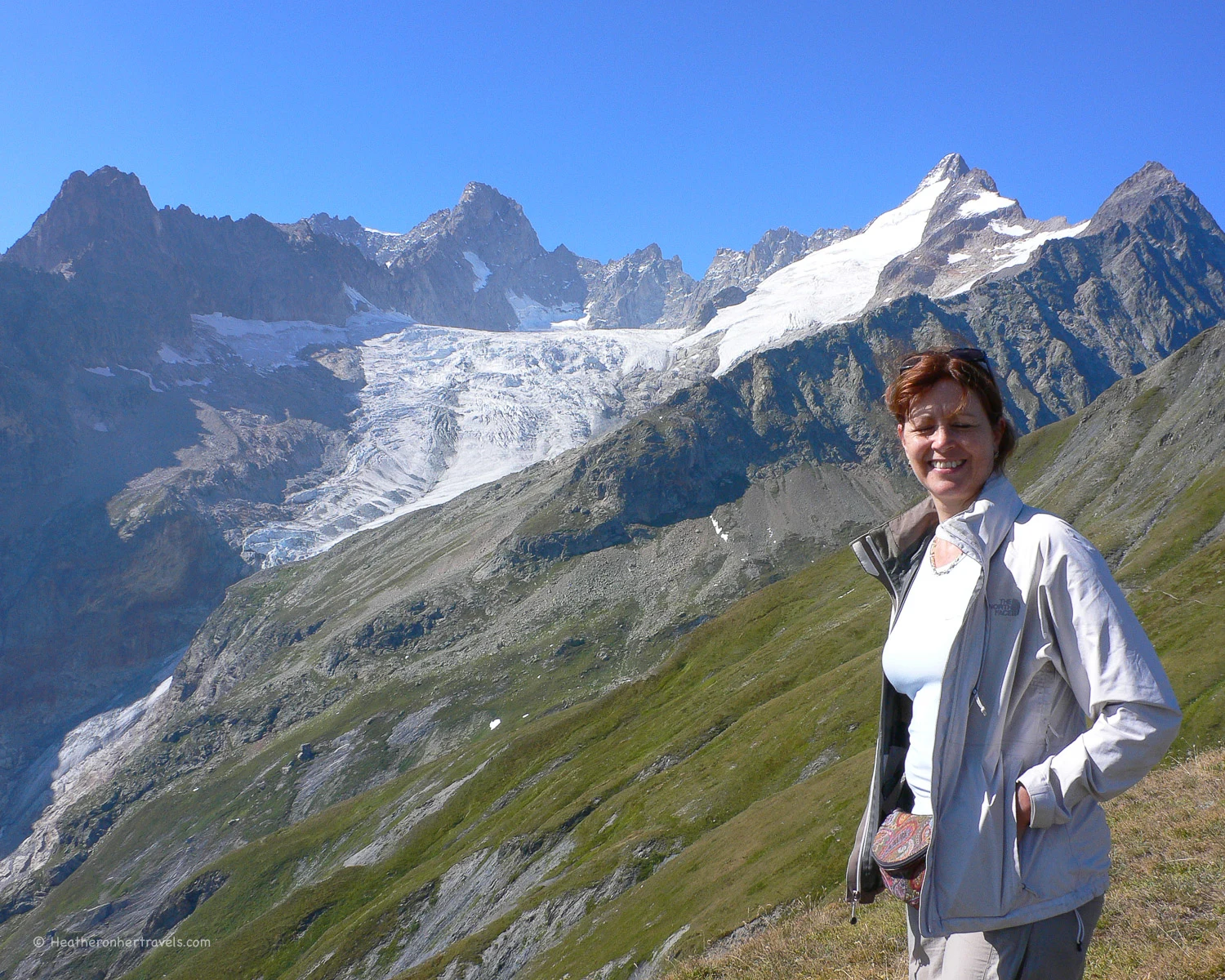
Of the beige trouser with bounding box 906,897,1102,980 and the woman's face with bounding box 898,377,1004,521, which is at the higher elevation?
the woman's face with bounding box 898,377,1004,521

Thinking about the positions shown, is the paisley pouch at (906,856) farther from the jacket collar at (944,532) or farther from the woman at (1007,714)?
the jacket collar at (944,532)

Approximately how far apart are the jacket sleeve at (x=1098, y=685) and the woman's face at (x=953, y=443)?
107 centimetres

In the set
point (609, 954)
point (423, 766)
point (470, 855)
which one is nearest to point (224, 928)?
point (423, 766)

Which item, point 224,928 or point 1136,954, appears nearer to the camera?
point 1136,954

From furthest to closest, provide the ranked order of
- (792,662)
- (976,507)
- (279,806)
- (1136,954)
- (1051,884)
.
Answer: (279,806)
(792,662)
(1136,954)
(976,507)
(1051,884)

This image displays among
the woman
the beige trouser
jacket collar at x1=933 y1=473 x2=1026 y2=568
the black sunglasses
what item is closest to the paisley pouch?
the woman

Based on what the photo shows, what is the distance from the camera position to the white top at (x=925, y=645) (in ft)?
18.0

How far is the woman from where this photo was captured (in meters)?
4.77

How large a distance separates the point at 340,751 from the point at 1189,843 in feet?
583

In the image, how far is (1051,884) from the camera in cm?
516

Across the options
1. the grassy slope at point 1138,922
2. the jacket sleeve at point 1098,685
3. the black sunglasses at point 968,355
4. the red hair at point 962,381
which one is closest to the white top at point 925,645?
the jacket sleeve at point 1098,685

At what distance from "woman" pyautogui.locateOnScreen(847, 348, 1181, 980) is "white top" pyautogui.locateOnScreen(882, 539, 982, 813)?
13 mm

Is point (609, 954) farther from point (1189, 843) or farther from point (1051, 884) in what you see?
point (1051, 884)

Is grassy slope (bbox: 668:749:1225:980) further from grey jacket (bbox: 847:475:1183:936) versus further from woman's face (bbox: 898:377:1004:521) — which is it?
woman's face (bbox: 898:377:1004:521)
